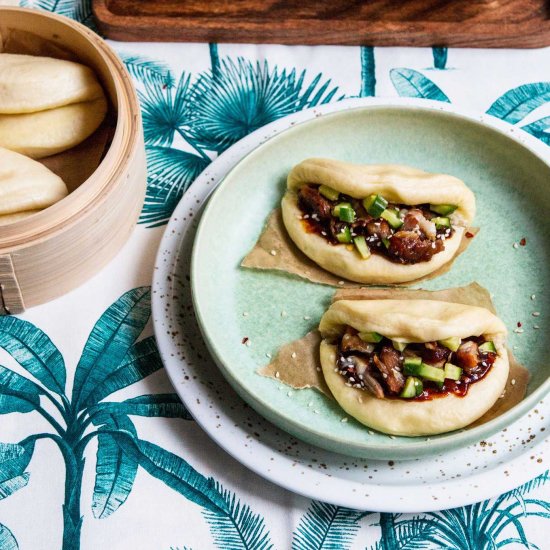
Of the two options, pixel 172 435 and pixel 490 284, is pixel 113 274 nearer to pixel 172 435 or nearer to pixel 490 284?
pixel 172 435

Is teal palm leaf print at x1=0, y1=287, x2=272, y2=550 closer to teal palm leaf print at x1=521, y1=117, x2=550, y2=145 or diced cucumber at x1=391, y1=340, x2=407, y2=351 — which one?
diced cucumber at x1=391, y1=340, x2=407, y2=351

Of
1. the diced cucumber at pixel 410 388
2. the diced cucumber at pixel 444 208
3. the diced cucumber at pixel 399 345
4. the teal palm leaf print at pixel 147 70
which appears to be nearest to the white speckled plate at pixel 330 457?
the diced cucumber at pixel 410 388

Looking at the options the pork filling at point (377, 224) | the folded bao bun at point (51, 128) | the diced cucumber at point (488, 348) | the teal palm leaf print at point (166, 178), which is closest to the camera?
the diced cucumber at point (488, 348)

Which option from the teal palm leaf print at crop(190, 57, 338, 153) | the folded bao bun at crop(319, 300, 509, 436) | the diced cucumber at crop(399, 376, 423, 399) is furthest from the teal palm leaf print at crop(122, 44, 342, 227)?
the diced cucumber at crop(399, 376, 423, 399)

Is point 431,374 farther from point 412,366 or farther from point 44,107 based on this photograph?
point 44,107

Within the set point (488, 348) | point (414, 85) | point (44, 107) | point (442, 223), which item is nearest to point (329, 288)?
point (442, 223)

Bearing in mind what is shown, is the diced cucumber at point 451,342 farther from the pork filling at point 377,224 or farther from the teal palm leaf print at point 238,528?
the teal palm leaf print at point 238,528

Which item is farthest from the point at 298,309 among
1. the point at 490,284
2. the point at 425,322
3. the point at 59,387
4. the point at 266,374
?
the point at 59,387
